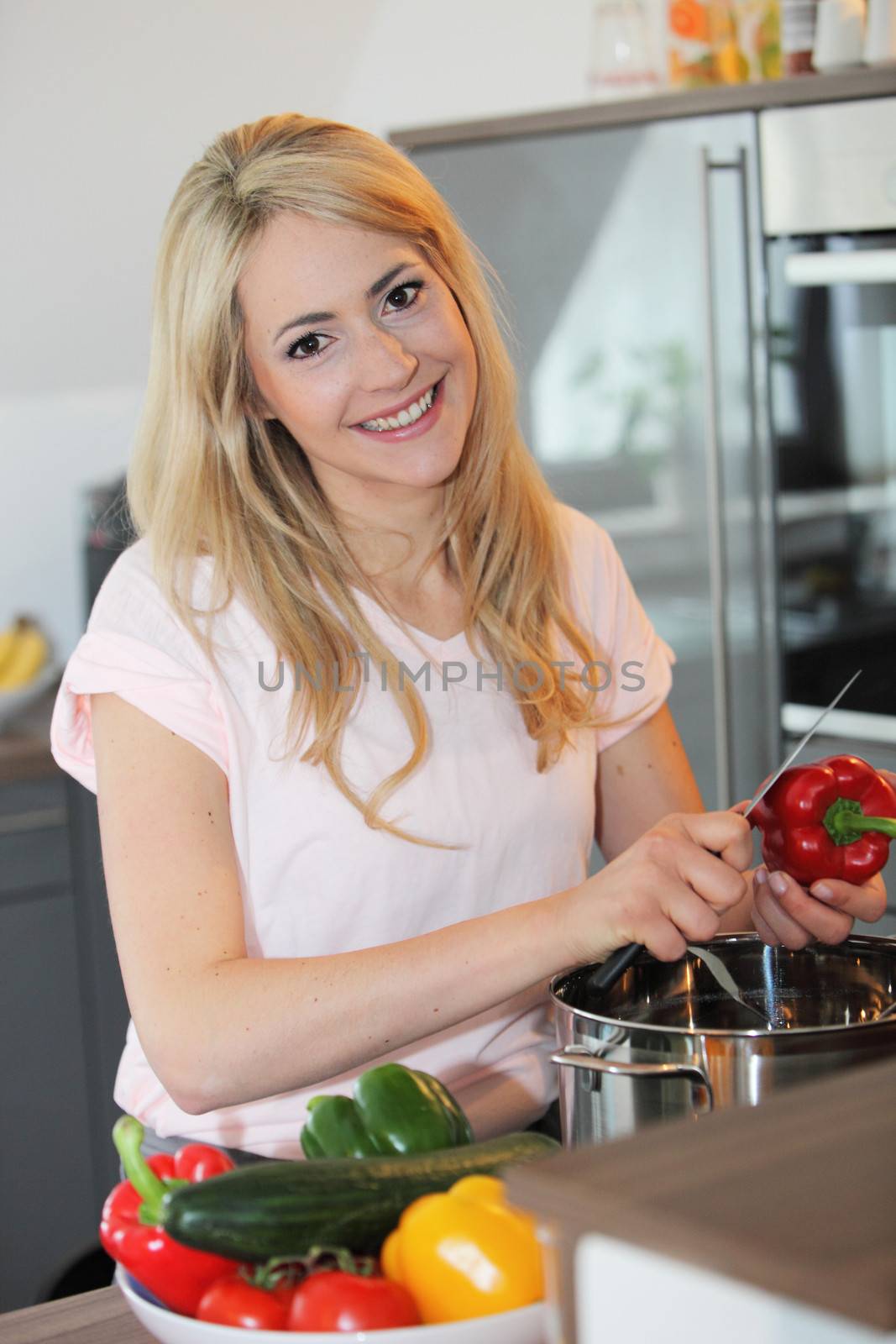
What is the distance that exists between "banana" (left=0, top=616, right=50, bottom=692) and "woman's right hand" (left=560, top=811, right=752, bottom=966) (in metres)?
2.09

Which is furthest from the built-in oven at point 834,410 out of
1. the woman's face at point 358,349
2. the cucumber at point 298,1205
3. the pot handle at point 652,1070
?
the cucumber at point 298,1205

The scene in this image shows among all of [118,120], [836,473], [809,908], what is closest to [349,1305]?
[809,908]

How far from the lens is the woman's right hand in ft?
3.35

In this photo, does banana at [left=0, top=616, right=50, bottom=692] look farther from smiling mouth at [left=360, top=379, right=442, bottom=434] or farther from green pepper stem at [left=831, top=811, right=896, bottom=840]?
green pepper stem at [left=831, top=811, right=896, bottom=840]

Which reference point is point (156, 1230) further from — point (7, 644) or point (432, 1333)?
point (7, 644)

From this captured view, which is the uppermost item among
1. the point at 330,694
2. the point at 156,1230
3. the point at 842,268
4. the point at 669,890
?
the point at 842,268

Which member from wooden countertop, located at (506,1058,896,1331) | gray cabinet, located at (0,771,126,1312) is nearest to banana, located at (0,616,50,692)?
gray cabinet, located at (0,771,126,1312)

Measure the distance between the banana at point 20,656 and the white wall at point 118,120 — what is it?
0.08 m

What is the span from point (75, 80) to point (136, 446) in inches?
53.5

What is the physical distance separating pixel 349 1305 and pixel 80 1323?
0.29 meters

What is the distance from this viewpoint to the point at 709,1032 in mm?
814

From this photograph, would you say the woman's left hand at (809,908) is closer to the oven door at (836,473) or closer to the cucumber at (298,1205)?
the cucumber at (298,1205)

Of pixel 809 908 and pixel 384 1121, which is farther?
pixel 809 908

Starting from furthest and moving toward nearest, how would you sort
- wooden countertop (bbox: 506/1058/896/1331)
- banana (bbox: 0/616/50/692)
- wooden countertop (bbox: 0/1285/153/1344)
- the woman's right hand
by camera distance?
banana (bbox: 0/616/50/692) < the woman's right hand < wooden countertop (bbox: 0/1285/153/1344) < wooden countertop (bbox: 506/1058/896/1331)
